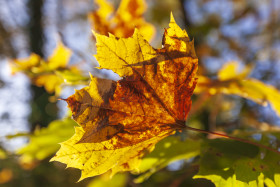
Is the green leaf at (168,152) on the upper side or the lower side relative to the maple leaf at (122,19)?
lower

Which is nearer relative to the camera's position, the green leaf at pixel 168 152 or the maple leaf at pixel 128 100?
the maple leaf at pixel 128 100

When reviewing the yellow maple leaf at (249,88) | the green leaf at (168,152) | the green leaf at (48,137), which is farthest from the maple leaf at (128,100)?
the yellow maple leaf at (249,88)

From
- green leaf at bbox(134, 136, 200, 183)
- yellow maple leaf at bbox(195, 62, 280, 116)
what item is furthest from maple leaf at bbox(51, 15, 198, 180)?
yellow maple leaf at bbox(195, 62, 280, 116)

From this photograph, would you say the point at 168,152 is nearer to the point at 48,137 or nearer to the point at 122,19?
the point at 48,137

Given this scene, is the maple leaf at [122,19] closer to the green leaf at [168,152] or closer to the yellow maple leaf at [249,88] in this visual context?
the yellow maple leaf at [249,88]

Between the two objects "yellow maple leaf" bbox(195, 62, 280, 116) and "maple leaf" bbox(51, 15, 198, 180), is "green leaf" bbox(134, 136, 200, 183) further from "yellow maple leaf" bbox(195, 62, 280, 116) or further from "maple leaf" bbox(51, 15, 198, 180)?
"yellow maple leaf" bbox(195, 62, 280, 116)

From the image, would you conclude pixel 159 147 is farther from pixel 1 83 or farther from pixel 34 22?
pixel 34 22
